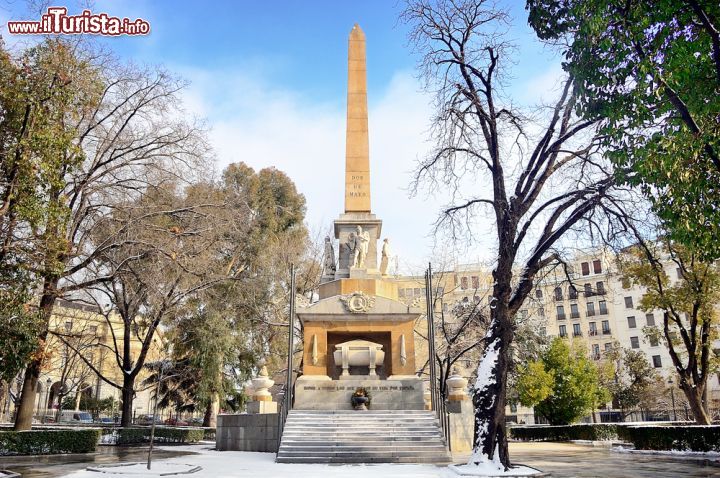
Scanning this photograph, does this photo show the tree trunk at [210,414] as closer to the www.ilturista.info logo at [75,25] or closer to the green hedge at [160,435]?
the green hedge at [160,435]

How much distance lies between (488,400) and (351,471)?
339 centimetres

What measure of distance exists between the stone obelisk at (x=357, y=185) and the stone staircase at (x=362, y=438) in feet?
20.1

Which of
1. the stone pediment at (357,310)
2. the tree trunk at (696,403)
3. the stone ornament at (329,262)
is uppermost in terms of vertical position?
the stone ornament at (329,262)

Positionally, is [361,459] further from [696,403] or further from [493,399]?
[696,403]

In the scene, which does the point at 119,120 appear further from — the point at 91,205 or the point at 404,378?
the point at 404,378

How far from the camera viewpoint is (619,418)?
55.3 metres

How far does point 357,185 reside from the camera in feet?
73.7

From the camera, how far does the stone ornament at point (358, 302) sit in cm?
1945

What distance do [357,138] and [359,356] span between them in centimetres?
908

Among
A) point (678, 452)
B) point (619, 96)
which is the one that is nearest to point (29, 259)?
point (619, 96)

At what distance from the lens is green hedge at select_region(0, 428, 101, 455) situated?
1731 centimetres

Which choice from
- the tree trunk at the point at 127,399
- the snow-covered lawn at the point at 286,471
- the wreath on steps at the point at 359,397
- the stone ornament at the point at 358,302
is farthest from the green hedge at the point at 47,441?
the stone ornament at the point at 358,302

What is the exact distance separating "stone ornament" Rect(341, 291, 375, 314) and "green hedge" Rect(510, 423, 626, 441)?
46.4 ft

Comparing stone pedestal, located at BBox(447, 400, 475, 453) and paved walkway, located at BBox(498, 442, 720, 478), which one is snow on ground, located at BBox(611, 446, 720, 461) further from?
stone pedestal, located at BBox(447, 400, 475, 453)
